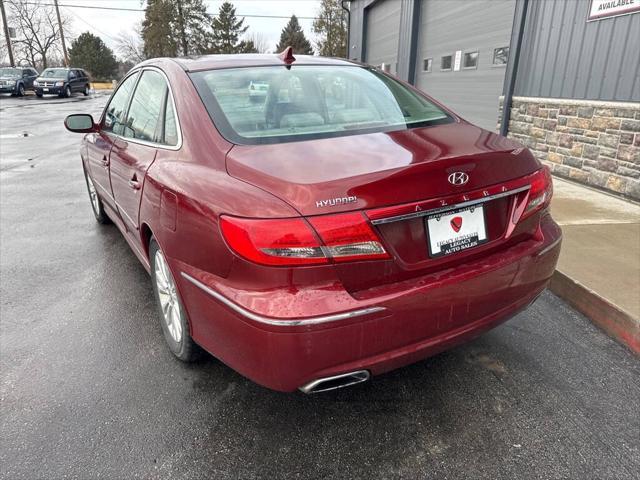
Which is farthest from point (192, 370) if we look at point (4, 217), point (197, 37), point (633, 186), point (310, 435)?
point (197, 37)

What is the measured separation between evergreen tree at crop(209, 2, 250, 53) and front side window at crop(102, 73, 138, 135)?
60.5 m

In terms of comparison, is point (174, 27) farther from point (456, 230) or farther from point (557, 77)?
point (456, 230)

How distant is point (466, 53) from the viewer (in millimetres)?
9789

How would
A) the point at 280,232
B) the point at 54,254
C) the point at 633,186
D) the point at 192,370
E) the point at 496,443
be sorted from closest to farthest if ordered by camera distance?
the point at 280,232 < the point at 496,443 < the point at 192,370 < the point at 54,254 < the point at 633,186

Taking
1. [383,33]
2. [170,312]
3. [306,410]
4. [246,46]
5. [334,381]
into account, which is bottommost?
[306,410]

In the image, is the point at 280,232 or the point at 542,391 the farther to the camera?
the point at 542,391

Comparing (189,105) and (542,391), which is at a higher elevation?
(189,105)

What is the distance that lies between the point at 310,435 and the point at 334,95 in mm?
1786

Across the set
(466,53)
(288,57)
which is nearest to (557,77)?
(466,53)

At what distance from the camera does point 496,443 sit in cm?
210

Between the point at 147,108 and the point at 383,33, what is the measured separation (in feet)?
44.9

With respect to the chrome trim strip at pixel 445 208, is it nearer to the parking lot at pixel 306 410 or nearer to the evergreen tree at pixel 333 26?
the parking lot at pixel 306 410

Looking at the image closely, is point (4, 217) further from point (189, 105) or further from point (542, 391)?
point (542, 391)

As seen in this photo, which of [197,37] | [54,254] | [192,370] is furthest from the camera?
[197,37]
